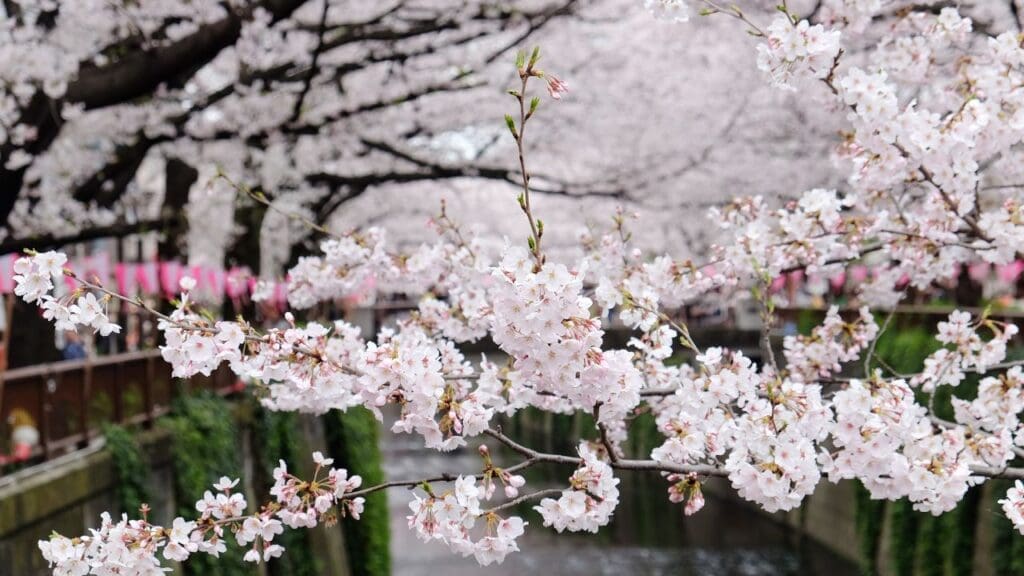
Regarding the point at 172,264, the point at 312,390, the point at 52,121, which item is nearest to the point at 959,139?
the point at 312,390

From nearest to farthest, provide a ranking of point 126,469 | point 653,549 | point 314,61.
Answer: point 126,469, point 314,61, point 653,549

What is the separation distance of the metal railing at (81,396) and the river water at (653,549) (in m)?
8.96

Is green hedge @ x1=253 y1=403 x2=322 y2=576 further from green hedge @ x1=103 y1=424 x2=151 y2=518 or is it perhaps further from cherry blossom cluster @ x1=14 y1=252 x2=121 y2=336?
cherry blossom cluster @ x1=14 y1=252 x2=121 y2=336

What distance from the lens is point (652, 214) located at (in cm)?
1717

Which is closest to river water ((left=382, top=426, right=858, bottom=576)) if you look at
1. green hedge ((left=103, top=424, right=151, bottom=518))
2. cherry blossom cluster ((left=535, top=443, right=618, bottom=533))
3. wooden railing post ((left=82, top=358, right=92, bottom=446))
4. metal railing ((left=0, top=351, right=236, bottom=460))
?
metal railing ((left=0, top=351, right=236, bottom=460))

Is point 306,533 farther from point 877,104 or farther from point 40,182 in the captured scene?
point 877,104

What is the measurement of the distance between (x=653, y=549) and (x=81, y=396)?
44.7 feet

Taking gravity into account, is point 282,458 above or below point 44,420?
below

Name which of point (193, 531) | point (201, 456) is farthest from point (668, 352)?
point (201, 456)

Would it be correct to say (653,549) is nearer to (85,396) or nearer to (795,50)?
(85,396)

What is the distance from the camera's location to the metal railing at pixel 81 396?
708cm

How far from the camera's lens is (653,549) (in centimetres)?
1934

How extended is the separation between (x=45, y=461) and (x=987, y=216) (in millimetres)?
6278

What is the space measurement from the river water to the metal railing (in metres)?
8.96
